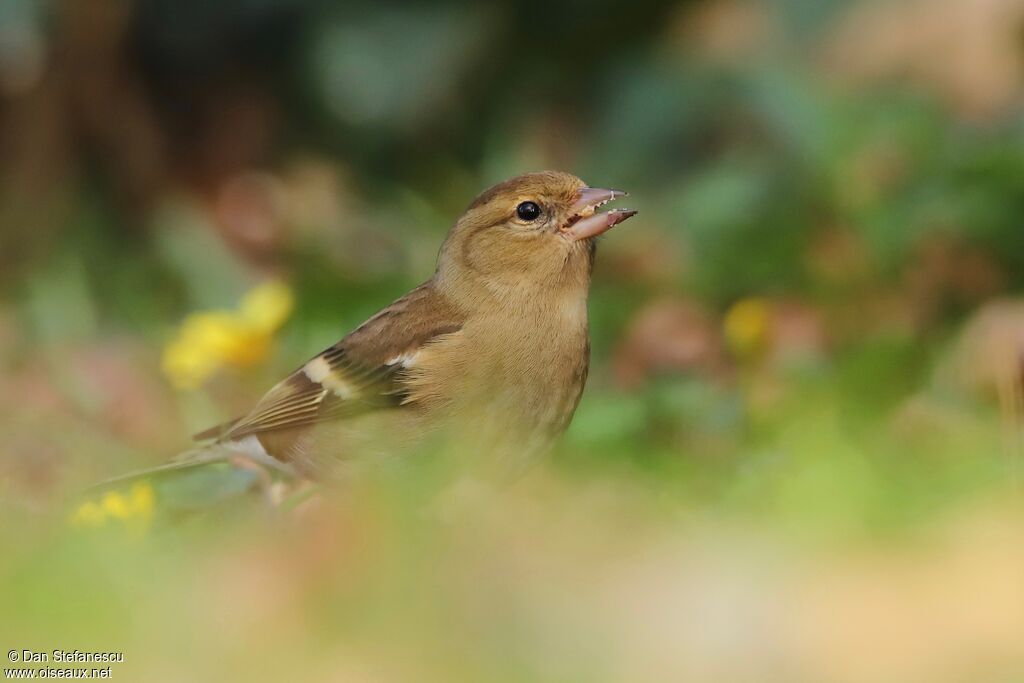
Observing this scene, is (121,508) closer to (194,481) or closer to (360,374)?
(194,481)

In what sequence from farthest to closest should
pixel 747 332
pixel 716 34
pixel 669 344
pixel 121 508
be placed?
pixel 716 34, pixel 669 344, pixel 747 332, pixel 121 508

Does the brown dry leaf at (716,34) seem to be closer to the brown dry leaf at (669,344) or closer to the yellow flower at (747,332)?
the brown dry leaf at (669,344)

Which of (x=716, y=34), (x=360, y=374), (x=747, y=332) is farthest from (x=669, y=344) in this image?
(x=716, y=34)

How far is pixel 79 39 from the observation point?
22.1 ft

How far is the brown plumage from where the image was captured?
364cm

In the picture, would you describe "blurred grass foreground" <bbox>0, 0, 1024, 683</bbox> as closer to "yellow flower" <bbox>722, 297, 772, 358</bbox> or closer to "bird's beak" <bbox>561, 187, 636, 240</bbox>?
"yellow flower" <bbox>722, 297, 772, 358</bbox>

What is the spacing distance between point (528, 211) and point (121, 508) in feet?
3.96

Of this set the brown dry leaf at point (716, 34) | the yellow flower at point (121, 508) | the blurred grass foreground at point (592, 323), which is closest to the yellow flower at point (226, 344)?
the blurred grass foreground at point (592, 323)

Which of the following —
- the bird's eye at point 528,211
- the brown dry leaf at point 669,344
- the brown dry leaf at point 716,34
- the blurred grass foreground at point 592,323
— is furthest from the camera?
the brown dry leaf at point 716,34

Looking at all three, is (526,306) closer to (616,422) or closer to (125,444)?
(616,422)

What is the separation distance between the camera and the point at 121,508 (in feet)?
12.2

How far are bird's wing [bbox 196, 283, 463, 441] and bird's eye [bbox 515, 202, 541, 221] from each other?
287mm

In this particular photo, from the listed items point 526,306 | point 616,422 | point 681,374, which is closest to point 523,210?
point 526,306

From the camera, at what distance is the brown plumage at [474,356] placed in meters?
3.64
